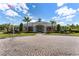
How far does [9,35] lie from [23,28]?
25cm

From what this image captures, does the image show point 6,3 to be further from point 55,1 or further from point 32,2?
point 55,1

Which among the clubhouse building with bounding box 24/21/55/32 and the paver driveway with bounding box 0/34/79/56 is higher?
the clubhouse building with bounding box 24/21/55/32

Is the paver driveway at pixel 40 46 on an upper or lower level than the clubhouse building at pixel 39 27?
lower

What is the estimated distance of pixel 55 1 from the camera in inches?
213

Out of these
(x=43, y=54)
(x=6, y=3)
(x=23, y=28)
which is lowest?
(x=43, y=54)

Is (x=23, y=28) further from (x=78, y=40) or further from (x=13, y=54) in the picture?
(x=78, y=40)

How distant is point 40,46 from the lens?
554 centimetres

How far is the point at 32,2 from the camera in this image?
5.44 meters

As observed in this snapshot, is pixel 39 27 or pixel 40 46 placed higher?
pixel 39 27

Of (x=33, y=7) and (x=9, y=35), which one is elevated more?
(x=33, y=7)

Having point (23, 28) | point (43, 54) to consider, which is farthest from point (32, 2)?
point (43, 54)

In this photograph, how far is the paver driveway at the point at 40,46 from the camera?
5472mm

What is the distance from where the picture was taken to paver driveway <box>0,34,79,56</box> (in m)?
5.47

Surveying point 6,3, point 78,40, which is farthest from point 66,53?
point 6,3
